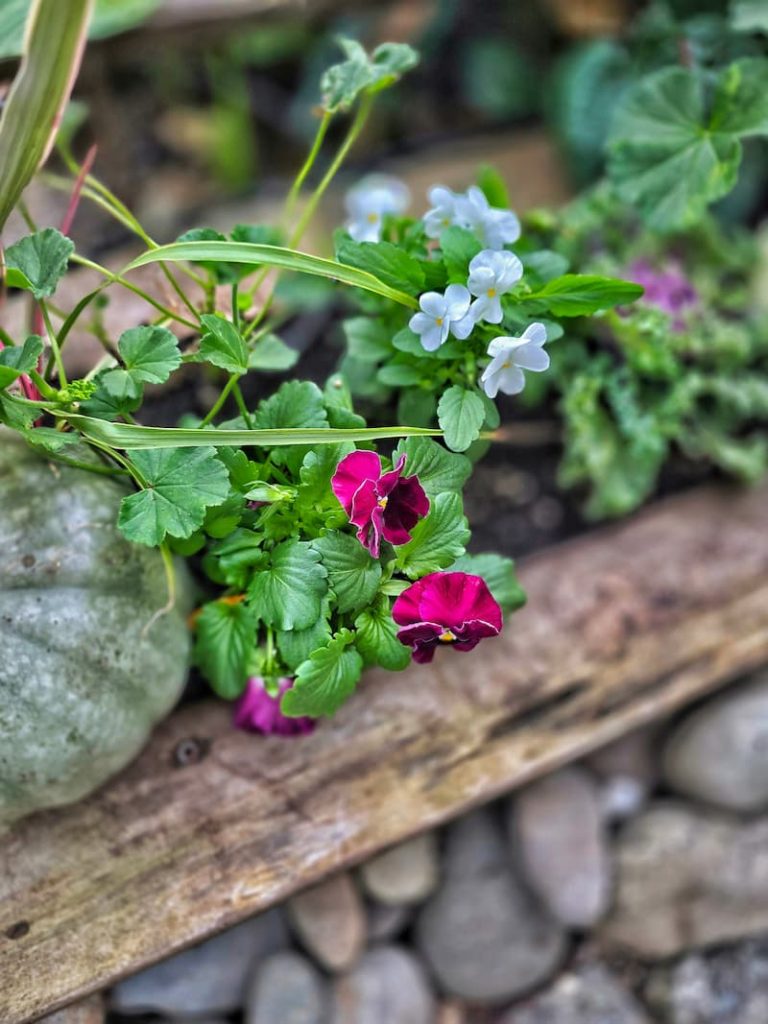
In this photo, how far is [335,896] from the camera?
139cm

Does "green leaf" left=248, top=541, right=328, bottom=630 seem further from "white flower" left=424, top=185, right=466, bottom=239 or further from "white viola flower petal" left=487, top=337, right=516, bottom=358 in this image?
"white flower" left=424, top=185, right=466, bottom=239

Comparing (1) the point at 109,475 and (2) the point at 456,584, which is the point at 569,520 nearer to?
(2) the point at 456,584

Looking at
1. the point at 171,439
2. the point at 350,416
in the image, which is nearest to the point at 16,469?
the point at 171,439

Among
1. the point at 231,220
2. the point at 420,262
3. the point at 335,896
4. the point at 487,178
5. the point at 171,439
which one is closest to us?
the point at 171,439

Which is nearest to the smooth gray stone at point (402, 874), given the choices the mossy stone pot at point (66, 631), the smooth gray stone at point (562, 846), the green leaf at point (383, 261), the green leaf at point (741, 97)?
the smooth gray stone at point (562, 846)

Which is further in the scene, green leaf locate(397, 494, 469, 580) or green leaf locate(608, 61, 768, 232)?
green leaf locate(608, 61, 768, 232)

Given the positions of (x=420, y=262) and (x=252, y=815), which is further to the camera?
(x=252, y=815)

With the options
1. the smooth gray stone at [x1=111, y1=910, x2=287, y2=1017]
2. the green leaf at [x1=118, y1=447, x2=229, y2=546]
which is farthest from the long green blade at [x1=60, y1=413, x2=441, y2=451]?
the smooth gray stone at [x1=111, y1=910, x2=287, y2=1017]

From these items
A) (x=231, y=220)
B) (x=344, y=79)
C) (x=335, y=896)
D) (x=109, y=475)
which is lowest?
(x=335, y=896)

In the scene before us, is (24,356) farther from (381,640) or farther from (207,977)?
(207,977)

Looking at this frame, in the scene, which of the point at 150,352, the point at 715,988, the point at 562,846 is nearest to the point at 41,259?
the point at 150,352

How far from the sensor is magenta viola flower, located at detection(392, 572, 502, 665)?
0.86 m

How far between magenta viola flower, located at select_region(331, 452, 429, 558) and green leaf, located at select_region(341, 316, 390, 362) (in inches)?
9.3

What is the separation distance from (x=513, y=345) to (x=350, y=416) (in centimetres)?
19
